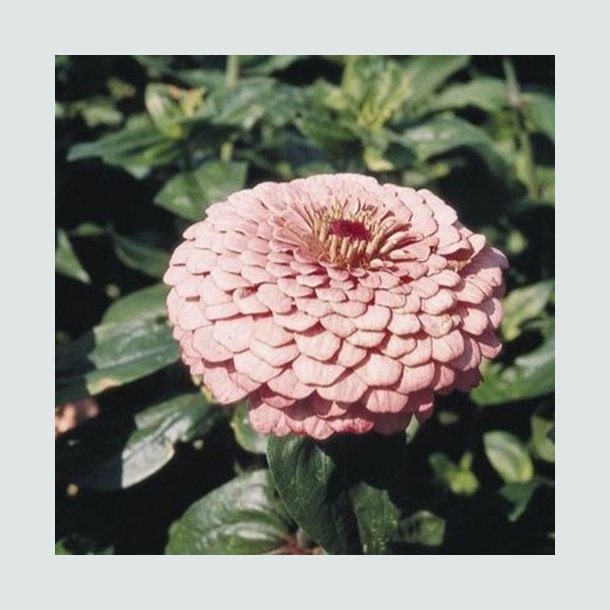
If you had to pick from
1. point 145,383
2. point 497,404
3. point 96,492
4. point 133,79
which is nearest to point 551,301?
point 497,404

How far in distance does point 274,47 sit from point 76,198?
44 cm

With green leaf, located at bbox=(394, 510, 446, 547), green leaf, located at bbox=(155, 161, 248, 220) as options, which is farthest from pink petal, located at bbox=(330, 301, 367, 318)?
green leaf, located at bbox=(155, 161, 248, 220)

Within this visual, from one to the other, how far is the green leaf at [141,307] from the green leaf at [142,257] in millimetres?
53

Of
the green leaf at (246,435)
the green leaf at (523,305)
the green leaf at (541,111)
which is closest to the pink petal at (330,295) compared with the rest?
the green leaf at (246,435)

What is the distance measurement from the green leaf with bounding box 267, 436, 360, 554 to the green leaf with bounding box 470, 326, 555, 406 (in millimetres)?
427

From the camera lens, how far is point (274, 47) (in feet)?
4.75

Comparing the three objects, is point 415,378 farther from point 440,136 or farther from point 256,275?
point 440,136

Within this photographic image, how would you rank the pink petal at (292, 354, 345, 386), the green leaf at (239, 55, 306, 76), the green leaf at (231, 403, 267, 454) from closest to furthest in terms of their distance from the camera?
the pink petal at (292, 354, 345, 386) → the green leaf at (231, 403, 267, 454) → the green leaf at (239, 55, 306, 76)

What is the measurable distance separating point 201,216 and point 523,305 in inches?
19.7

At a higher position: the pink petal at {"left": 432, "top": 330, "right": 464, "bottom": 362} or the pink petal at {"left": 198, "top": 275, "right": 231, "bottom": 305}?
the pink petal at {"left": 198, "top": 275, "right": 231, "bottom": 305}

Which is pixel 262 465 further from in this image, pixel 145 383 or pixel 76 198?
pixel 76 198

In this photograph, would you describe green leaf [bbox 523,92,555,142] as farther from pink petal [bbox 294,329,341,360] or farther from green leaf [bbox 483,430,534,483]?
pink petal [bbox 294,329,341,360]

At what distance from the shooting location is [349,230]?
2.86 feet

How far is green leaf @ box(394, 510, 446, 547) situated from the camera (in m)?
1.15
